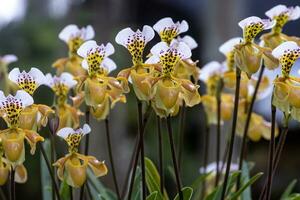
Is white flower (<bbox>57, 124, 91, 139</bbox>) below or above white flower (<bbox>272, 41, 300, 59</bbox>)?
below

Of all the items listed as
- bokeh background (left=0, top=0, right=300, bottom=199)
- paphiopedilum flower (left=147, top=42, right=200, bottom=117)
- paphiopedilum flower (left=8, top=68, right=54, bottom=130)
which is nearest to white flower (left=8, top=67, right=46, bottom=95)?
paphiopedilum flower (left=8, top=68, right=54, bottom=130)

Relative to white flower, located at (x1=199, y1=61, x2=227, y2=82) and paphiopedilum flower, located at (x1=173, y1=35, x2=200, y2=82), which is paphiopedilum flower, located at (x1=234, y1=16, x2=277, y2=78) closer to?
paphiopedilum flower, located at (x1=173, y1=35, x2=200, y2=82)

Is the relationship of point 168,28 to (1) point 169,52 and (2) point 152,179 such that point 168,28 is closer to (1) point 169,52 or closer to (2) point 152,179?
(1) point 169,52

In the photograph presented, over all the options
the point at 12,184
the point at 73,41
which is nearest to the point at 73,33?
the point at 73,41

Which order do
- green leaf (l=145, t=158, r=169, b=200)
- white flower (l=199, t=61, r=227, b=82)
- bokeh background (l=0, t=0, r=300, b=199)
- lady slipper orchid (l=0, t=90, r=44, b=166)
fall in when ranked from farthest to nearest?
bokeh background (l=0, t=0, r=300, b=199) → white flower (l=199, t=61, r=227, b=82) → green leaf (l=145, t=158, r=169, b=200) → lady slipper orchid (l=0, t=90, r=44, b=166)

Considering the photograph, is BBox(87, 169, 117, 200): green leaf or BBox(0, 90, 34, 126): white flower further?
BBox(87, 169, 117, 200): green leaf

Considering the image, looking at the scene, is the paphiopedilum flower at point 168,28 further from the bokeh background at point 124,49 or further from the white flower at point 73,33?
the bokeh background at point 124,49

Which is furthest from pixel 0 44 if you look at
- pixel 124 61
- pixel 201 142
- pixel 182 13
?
pixel 201 142
